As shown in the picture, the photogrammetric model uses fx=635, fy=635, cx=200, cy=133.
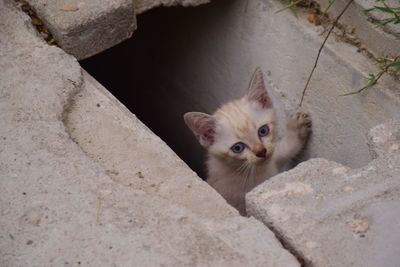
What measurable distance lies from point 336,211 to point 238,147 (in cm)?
113

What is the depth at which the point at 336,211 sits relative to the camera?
203 cm

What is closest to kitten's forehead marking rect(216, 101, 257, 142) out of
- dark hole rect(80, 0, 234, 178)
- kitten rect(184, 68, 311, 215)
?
kitten rect(184, 68, 311, 215)

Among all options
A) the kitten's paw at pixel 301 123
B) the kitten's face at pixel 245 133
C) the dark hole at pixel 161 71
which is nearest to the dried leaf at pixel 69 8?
the kitten's face at pixel 245 133

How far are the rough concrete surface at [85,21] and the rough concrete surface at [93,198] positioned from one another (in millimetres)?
292

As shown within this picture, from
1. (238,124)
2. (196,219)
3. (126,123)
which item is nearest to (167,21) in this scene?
(238,124)

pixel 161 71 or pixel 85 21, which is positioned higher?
pixel 85 21

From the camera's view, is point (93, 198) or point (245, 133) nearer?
point (93, 198)

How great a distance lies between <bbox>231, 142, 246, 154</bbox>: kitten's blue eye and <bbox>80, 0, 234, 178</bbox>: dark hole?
87cm

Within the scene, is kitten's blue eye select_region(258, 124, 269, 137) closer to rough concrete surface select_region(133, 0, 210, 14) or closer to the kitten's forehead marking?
the kitten's forehead marking

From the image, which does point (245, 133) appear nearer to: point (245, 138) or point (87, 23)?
point (245, 138)

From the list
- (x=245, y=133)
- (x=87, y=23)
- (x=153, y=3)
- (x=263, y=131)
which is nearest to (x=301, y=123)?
(x=263, y=131)

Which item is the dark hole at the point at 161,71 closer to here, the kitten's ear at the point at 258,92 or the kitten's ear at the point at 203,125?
the kitten's ear at the point at 258,92

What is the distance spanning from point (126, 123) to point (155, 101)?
2396 millimetres

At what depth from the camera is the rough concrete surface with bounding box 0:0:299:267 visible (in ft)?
Result: 6.36
